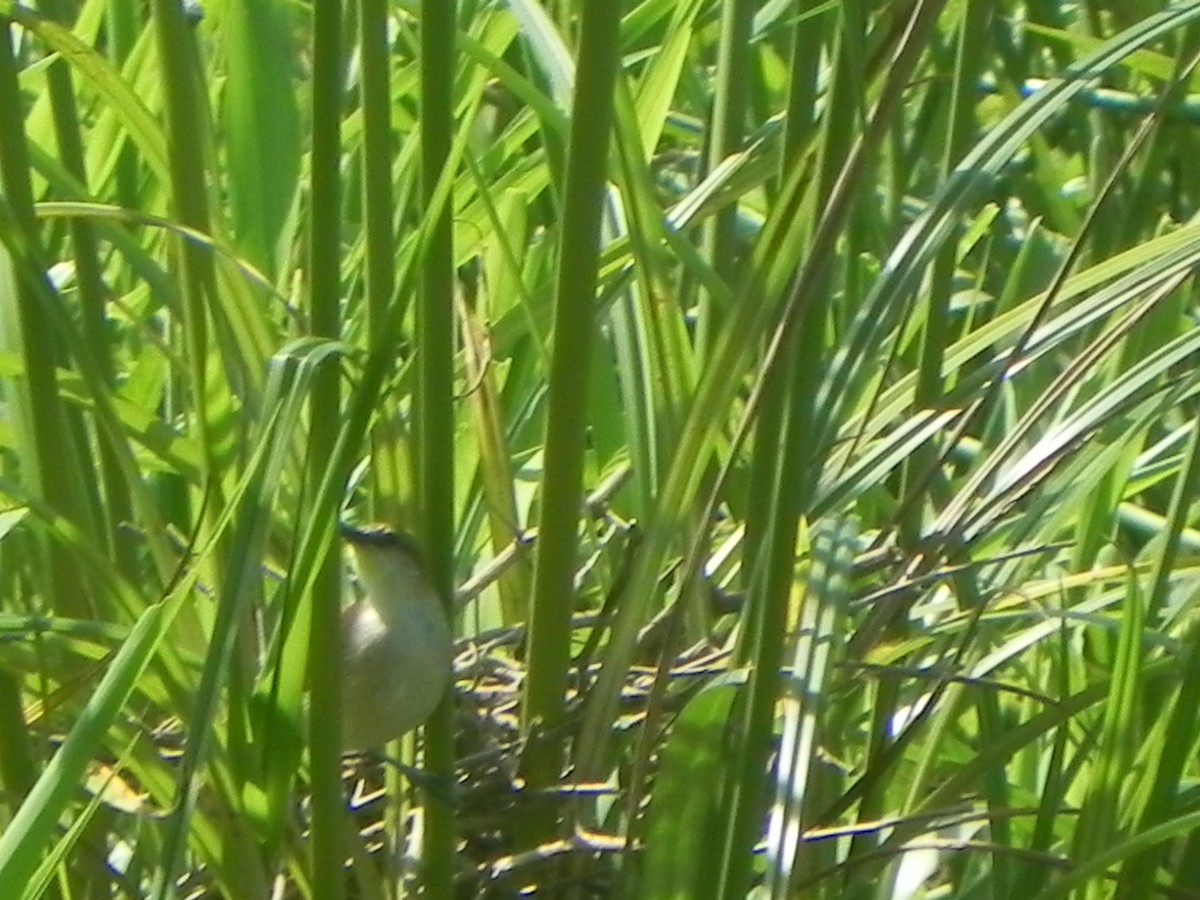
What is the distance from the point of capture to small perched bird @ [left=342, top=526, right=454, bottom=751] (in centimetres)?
63

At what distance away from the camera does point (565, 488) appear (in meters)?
0.60

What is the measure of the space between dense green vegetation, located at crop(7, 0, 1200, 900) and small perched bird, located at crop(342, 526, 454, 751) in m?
0.01

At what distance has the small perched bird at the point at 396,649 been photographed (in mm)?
633

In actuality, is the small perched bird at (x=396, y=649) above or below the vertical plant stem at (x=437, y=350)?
below

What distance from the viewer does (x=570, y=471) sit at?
604mm

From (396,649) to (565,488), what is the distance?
9cm

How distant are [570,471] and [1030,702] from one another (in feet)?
1.06

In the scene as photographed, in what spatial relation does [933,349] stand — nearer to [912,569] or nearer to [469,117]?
[912,569]

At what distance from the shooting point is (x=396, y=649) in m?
0.64

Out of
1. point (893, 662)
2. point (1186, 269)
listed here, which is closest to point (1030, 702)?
point (893, 662)

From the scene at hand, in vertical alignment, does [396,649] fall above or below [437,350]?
below

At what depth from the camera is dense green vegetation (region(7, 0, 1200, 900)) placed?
0.55 m

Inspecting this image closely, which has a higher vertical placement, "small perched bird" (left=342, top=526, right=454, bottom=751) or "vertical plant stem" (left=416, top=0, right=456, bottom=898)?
"vertical plant stem" (left=416, top=0, right=456, bottom=898)

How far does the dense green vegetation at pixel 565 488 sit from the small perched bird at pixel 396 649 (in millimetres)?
12
